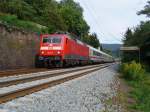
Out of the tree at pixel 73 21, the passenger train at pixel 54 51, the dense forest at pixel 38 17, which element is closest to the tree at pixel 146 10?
the dense forest at pixel 38 17

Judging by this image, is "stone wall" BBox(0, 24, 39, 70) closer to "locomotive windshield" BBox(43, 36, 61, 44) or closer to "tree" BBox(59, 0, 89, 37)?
"locomotive windshield" BBox(43, 36, 61, 44)

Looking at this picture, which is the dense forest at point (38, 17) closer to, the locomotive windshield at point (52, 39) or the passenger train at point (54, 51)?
the locomotive windshield at point (52, 39)

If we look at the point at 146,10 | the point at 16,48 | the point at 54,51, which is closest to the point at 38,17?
the point at 146,10

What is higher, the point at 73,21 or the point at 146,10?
the point at 73,21

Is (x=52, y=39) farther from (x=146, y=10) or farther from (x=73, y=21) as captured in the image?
(x=73, y=21)

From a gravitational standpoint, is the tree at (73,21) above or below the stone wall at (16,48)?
above

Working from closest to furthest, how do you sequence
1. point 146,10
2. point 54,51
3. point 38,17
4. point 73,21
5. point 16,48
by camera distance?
point 16,48
point 54,51
point 146,10
point 38,17
point 73,21

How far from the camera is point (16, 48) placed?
1265 inches

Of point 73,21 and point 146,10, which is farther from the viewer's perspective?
point 73,21

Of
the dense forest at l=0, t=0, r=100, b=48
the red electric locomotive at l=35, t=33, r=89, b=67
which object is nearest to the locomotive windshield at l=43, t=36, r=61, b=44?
the red electric locomotive at l=35, t=33, r=89, b=67

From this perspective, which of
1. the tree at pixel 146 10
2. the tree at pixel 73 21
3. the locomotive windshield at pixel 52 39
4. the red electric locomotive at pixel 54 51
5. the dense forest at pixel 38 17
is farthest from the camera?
the tree at pixel 73 21

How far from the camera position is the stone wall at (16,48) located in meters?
29.4

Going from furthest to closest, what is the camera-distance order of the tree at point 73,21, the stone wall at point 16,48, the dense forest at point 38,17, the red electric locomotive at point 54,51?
the tree at point 73,21 → the dense forest at point 38,17 → the red electric locomotive at point 54,51 → the stone wall at point 16,48

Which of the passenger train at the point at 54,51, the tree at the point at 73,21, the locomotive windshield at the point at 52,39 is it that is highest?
the tree at the point at 73,21
